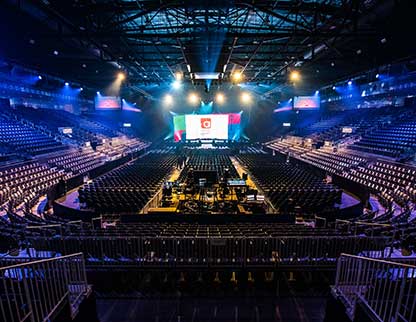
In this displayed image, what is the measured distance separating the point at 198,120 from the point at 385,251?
3291 centimetres

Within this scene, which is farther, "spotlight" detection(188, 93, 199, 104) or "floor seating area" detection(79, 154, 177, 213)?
"spotlight" detection(188, 93, 199, 104)

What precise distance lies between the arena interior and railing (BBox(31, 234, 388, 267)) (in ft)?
0.12

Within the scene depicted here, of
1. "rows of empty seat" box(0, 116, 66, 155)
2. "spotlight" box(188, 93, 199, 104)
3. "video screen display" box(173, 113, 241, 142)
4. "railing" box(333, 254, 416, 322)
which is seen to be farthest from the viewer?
"spotlight" box(188, 93, 199, 104)

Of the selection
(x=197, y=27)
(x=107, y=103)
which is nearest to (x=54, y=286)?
(x=197, y=27)

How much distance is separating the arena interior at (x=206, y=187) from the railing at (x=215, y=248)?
37mm

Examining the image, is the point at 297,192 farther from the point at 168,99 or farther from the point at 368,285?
the point at 168,99

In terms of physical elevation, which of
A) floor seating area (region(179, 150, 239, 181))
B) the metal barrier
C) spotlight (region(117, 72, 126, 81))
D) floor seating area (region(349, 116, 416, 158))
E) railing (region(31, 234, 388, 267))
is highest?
spotlight (region(117, 72, 126, 81))

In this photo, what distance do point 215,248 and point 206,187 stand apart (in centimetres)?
959

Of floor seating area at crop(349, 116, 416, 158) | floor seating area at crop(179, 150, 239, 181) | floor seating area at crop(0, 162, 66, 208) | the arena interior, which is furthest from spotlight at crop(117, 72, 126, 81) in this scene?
floor seating area at crop(349, 116, 416, 158)

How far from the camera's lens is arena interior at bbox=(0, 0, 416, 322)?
206 inches

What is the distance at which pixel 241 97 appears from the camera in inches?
1656

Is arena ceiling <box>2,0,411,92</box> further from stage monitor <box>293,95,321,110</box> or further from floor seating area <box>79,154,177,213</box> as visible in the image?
floor seating area <box>79,154,177,213</box>

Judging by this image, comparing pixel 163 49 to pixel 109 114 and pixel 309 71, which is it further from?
pixel 109 114

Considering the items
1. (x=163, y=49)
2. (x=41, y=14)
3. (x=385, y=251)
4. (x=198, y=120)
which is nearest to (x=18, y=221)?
(x=41, y=14)
